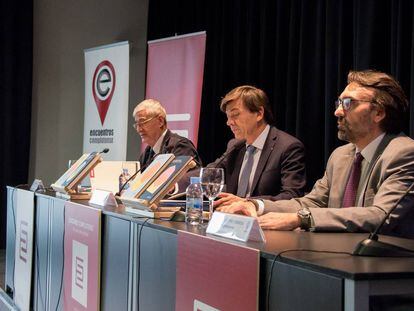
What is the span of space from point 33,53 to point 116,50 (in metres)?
1.09

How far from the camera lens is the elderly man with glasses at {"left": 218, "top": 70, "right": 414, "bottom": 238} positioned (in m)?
1.71

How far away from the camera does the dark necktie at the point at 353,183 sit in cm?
204

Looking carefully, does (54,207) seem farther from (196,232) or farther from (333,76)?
(333,76)

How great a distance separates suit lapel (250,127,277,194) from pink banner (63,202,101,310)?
835 millimetres

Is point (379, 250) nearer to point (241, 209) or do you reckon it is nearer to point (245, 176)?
point (241, 209)

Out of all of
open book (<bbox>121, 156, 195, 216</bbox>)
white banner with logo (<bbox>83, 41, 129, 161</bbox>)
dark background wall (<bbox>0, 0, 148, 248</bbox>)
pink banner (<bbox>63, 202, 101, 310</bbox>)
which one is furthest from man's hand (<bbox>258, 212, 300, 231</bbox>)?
dark background wall (<bbox>0, 0, 148, 248</bbox>)

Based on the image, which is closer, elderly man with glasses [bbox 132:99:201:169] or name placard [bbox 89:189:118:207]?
name placard [bbox 89:189:118:207]

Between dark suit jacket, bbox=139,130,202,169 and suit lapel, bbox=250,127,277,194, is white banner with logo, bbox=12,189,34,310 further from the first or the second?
suit lapel, bbox=250,127,277,194

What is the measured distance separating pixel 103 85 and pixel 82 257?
324 cm

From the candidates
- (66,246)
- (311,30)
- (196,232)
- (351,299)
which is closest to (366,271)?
(351,299)

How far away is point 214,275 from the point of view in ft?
4.63

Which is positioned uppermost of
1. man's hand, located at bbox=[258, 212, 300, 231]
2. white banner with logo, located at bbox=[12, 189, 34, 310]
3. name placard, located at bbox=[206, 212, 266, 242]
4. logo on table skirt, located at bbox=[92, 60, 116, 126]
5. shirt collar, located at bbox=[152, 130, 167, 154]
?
logo on table skirt, located at bbox=[92, 60, 116, 126]

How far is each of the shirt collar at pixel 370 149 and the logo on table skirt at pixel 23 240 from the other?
201 cm

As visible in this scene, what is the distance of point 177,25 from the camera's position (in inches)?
221
